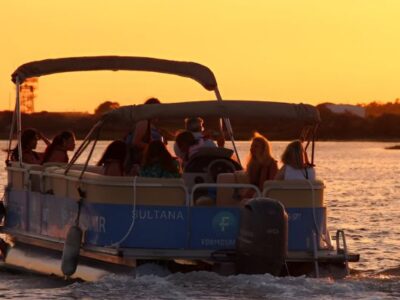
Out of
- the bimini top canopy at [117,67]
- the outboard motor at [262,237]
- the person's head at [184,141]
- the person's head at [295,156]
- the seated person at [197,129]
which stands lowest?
the outboard motor at [262,237]

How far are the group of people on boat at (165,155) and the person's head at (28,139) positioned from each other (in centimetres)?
2

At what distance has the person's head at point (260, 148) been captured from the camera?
595 inches

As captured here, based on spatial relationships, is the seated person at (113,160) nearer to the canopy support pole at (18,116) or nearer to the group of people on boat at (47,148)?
the canopy support pole at (18,116)

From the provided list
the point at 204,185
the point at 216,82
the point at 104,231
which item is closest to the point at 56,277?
the point at 104,231

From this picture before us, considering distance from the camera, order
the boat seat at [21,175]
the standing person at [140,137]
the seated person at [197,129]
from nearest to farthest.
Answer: the standing person at [140,137], the boat seat at [21,175], the seated person at [197,129]

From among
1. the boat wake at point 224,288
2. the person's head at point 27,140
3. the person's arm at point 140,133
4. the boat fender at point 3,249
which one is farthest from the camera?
the person's head at point 27,140

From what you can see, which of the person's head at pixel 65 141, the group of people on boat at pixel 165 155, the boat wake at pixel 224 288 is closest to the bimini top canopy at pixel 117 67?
the group of people on boat at pixel 165 155

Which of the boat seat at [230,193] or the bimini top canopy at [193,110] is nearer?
the bimini top canopy at [193,110]

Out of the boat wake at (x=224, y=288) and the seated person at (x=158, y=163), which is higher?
the seated person at (x=158, y=163)

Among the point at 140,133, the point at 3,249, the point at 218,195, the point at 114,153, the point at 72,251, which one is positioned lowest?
the point at 3,249

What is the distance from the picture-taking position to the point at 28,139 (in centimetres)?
1859

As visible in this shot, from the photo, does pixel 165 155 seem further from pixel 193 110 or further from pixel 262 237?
pixel 262 237

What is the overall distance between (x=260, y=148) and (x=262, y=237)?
127cm

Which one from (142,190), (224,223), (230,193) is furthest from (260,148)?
(142,190)
